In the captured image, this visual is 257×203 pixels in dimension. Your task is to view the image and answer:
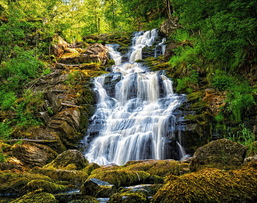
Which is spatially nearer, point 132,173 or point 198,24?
point 132,173

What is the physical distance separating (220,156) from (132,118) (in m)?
8.02

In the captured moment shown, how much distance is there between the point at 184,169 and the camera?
6.64 metres

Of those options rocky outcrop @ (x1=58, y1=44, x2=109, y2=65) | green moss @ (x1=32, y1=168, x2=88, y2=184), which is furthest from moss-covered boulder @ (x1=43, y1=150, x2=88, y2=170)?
rocky outcrop @ (x1=58, y1=44, x2=109, y2=65)

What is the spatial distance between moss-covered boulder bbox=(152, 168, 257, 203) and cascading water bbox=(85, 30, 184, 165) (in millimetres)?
7348

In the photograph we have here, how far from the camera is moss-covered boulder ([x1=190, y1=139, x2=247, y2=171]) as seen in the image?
5573 millimetres

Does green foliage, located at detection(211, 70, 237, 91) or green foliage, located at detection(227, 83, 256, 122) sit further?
green foliage, located at detection(211, 70, 237, 91)

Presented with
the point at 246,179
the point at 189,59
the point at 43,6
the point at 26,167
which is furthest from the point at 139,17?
the point at 246,179

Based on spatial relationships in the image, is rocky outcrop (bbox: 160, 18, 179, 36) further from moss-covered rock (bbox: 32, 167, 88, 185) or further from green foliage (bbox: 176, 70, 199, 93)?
moss-covered rock (bbox: 32, 167, 88, 185)

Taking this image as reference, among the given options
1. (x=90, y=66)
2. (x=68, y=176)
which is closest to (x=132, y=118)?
(x=68, y=176)

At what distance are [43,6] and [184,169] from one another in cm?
2121

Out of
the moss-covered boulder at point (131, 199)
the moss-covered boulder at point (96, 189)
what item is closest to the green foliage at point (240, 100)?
the moss-covered boulder at point (96, 189)

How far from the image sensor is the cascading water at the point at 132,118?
11.3 meters

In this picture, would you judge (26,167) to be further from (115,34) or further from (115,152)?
(115,34)

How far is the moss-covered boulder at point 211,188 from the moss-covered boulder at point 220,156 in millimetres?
2141
